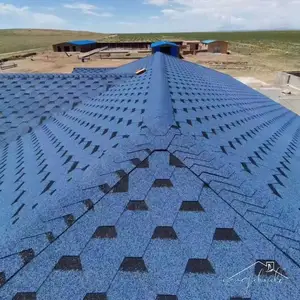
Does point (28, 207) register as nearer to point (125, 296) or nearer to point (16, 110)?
point (125, 296)

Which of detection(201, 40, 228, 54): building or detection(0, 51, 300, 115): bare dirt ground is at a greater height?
detection(201, 40, 228, 54): building

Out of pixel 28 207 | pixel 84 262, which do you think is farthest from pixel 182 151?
pixel 28 207

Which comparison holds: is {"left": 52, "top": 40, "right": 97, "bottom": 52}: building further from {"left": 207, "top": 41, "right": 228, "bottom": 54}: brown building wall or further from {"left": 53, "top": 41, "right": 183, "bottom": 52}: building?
{"left": 207, "top": 41, "right": 228, "bottom": 54}: brown building wall

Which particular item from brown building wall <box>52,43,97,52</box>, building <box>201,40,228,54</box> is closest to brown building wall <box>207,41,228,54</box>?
building <box>201,40,228,54</box>

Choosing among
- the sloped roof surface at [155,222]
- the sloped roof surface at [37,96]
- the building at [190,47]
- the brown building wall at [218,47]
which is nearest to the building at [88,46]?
the building at [190,47]

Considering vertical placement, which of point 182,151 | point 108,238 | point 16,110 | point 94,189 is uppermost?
point 182,151

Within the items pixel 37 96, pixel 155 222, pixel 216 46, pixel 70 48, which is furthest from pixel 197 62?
pixel 155 222
